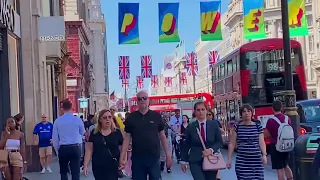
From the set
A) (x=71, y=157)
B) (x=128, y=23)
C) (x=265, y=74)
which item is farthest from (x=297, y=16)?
(x=71, y=157)

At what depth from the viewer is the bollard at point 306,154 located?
8.04 meters

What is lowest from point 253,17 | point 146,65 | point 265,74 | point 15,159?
point 15,159

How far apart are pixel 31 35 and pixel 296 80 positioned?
1052 centimetres

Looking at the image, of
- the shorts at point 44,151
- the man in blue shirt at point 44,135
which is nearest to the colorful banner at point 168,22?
the man in blue shirt at point 44,135

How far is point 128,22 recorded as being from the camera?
27.9 m

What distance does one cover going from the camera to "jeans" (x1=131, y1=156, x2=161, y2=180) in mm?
9172

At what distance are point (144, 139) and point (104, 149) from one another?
57 centimetres

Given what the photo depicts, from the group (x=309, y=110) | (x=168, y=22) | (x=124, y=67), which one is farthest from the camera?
(x=124, y=67)

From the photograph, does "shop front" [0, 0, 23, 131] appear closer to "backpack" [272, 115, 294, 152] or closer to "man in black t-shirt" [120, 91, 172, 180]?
"backpack" [272, 115, 294, 152]

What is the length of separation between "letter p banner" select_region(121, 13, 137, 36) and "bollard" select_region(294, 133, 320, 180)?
20.0m

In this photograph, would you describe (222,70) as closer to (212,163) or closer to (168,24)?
(168,24)

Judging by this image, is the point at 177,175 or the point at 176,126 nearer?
the point at 177,175

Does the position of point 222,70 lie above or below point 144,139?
above

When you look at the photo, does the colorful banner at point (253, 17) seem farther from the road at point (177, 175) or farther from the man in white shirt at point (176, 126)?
the road at point (177, 175)
